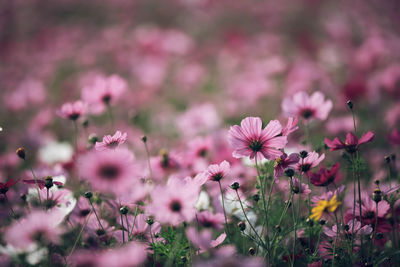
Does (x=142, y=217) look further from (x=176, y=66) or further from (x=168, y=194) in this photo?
(x=176, y=66)

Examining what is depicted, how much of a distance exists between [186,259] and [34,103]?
163cm

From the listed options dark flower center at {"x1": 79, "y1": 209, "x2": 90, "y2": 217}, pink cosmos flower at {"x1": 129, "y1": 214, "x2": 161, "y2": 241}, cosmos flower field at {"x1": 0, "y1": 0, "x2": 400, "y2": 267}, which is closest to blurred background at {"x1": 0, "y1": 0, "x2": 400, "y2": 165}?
cosmos flower field at {"x1": 0, "y1": 0, "x2": 400, "y2": 267}

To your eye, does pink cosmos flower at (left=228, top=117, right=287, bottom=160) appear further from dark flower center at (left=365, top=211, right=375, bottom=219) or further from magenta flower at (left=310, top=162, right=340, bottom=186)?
dark flower center at (left=365, top=211, right=375, bottom=219)

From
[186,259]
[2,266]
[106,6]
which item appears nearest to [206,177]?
[186,259]

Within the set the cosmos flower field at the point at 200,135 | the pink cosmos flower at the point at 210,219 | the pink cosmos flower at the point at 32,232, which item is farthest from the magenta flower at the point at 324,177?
the pink cosmos flower at the point at 32,232

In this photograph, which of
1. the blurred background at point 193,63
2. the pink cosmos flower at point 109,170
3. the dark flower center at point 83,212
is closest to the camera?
the pink cosmos flower at point 109,170

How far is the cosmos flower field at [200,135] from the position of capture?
24.1 inches

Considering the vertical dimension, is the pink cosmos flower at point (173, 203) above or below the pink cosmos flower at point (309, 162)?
below

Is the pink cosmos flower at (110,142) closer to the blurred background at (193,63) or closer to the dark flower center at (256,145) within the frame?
the dark flower center at (256,145)

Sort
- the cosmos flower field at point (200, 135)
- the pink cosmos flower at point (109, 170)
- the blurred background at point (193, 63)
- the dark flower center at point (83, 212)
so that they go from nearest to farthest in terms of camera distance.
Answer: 1. the pink cosmos flower at point (109, 170)
2. the cosmos flower field at point (200, 135)
3. the dark flower center at point (83, 212)
4. the blurred background at point (193, 63)

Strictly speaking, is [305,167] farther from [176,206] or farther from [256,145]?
[176,206]

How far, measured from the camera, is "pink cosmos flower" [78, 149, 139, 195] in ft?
1.61

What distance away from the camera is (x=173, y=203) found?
542mm

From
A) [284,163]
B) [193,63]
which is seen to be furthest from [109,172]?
[193,63]
